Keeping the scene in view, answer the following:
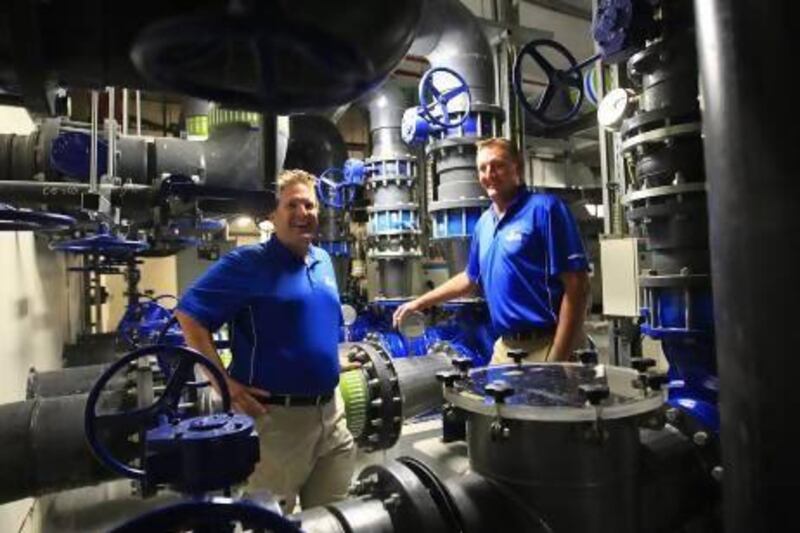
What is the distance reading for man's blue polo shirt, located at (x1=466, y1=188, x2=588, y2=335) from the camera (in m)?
1.69

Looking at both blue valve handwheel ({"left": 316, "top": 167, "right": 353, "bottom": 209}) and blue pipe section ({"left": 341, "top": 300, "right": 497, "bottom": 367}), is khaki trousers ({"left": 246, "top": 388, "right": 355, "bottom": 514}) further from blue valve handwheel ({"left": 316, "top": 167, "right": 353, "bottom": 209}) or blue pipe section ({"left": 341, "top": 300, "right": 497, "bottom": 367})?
blue valve handwheel ({"left": 316, "top": 167, "right": 353, "bottom": 209})

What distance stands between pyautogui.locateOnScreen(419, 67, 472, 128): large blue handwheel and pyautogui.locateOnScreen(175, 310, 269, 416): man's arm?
1578mm

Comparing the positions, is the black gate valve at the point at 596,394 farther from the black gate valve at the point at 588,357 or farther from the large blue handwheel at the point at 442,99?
the large blue handwheel at the point at 442,99

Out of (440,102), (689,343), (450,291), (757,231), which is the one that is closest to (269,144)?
(757,231)

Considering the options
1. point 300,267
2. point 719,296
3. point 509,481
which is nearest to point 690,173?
point 719,296

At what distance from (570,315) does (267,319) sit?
2.83ft

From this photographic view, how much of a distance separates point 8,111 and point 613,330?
2.49 metres

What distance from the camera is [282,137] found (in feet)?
3.85

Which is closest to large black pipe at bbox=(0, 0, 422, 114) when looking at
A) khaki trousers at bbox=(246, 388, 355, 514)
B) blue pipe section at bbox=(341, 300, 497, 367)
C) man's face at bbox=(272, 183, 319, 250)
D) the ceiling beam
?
man's face at bbox=(272, 183, 319, 250)

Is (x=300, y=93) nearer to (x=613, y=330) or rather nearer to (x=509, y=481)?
(x=509, y=481)

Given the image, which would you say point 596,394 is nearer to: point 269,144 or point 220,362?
point 269,144

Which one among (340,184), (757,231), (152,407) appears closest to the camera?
(757,231)

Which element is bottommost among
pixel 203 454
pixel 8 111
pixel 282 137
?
pixel 203 454

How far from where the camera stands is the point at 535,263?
5.63 feet
